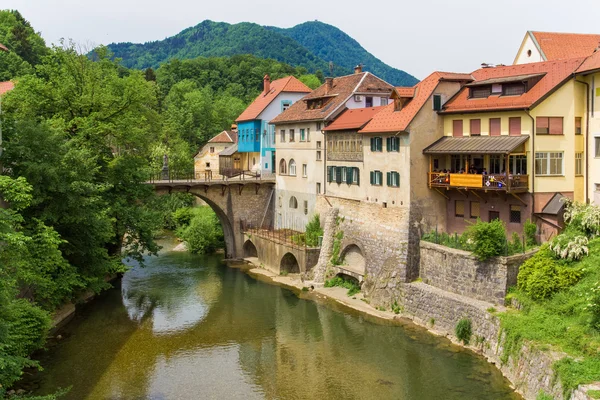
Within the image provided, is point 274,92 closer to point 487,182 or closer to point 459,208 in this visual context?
point 459,208

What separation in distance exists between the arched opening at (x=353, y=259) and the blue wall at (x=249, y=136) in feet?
62.8

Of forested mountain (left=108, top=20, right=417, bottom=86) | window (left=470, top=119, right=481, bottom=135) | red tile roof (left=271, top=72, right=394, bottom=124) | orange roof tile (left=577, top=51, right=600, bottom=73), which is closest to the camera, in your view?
orange roof tile (left=577, top=51, right=600, bottom=73)

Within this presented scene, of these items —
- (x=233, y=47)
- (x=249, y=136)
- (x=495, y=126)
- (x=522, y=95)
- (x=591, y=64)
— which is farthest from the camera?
(x=233, y=47)

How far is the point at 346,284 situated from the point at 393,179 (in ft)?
23.4

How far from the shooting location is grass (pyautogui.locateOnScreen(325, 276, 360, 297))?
37.7 m

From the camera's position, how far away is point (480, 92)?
3419cm

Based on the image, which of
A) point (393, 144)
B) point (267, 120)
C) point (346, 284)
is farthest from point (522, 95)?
point (267, 120)

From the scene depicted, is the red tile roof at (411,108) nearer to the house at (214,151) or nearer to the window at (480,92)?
the window at (480,92)

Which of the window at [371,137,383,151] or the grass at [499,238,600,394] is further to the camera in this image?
the window at [371,137,383,151]

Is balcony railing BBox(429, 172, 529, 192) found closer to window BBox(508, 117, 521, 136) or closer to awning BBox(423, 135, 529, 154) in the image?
awning BBox(423, 135, 529, 154)

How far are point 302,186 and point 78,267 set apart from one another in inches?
751

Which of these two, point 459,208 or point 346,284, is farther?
point 346,284

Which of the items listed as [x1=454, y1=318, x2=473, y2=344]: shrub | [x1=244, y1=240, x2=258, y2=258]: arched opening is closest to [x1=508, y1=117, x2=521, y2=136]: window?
[x1=454, y1=318, x2=473, y2=344]: shrub

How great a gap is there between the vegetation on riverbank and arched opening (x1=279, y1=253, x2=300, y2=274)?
1940 cm
